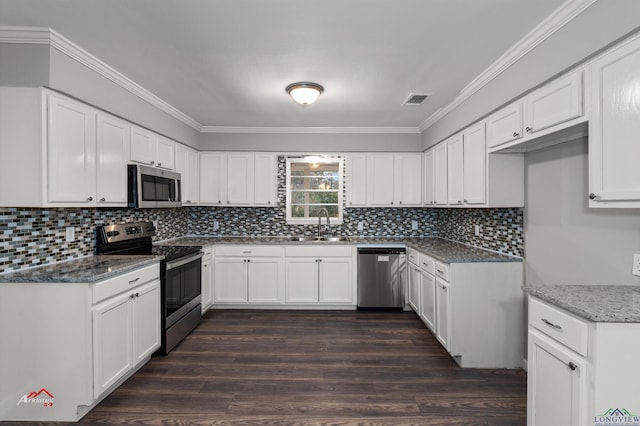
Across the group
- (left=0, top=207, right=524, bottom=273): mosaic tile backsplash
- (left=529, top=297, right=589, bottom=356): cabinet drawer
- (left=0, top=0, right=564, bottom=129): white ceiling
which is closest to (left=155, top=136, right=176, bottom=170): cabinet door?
(left=0, top=0, right=564, bottom=129): white ceiling

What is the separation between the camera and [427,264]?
3.40m

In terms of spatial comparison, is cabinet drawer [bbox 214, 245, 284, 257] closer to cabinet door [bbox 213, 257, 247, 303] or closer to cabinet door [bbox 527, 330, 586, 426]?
cabinet door [bbox 213, 257, 247, 303]

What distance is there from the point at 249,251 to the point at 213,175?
1.26 meters

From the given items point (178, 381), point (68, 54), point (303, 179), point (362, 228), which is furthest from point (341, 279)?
point (68, 54)

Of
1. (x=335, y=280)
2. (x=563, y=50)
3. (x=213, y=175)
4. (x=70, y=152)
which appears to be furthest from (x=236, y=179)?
(x=563, y=50)

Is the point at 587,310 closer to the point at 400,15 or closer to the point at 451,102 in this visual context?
the point at 400,15

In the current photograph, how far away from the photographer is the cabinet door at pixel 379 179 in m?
4.50

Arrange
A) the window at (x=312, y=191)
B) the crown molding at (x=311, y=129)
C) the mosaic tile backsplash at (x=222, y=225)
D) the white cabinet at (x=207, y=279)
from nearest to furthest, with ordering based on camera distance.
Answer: the mosaic tile backsplash at (x=222, y=225), the white cabinet at (x=207, y=279), the crown molding at (x=311, y=129), the window at (x=312, y=191)

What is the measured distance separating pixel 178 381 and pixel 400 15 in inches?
120

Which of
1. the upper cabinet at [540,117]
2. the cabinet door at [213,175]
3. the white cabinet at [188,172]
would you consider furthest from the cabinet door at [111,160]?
the upper cabinet at [540,117]

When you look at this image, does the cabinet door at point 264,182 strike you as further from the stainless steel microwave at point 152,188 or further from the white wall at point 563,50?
the white wall at point 563,50

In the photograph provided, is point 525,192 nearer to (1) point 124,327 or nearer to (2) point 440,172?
(2) point 440,172

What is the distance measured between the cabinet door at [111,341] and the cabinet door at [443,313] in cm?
264

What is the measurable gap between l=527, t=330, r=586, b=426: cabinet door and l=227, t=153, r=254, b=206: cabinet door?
368cm
